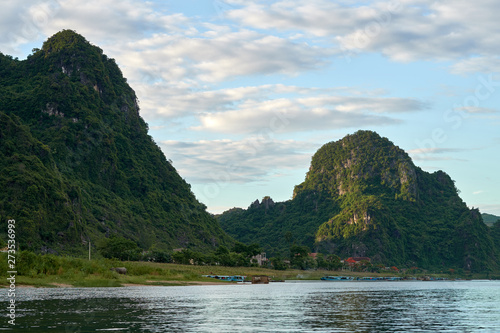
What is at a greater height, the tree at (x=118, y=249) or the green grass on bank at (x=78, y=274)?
the tree at (x=118, y=249)

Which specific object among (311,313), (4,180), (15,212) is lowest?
(311,313)

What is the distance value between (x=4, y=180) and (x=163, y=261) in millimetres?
55434

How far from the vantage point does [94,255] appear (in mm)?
154625

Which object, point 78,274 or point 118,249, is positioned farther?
point 118,249

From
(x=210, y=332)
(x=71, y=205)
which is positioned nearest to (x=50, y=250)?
(x=71, y=205)

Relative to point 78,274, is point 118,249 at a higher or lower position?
higher

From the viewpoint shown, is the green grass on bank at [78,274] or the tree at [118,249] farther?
the tree at [118,249]

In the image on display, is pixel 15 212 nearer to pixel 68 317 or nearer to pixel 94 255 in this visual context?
pixel 94 255

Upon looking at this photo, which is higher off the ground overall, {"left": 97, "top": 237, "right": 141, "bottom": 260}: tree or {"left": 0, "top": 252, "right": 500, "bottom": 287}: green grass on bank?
{"left": 97, "top": 237, "right": 141, "bottom": 260}: tree

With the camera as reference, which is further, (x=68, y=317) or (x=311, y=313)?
(x=311, y=313)

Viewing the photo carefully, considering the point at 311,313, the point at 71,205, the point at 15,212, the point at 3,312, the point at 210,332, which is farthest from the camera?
the point at 71,205

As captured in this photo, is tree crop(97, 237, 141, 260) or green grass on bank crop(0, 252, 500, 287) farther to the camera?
tree crop(97, 237, 141, 260)

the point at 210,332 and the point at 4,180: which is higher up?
the point at 4,180

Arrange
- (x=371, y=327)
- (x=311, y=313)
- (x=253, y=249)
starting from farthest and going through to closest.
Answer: (x=253, y=249), (x=311, y=313), (x=371, y=327)
